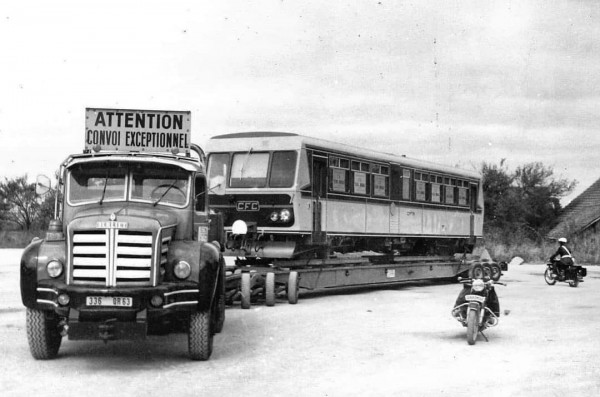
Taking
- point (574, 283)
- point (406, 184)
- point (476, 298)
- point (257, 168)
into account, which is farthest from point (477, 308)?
point (574, 283)

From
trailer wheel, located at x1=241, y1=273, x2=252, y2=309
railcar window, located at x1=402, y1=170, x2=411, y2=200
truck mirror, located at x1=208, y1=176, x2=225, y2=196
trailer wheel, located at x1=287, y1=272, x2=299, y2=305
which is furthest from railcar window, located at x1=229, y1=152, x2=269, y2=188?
truck mirror, located at x1=208, y1=176, x2=225, y2=196

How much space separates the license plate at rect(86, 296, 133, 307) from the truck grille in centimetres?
17

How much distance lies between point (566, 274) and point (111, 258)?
19.0 metres

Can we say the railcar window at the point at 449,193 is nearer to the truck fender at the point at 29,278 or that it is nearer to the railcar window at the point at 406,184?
the railcar window at the point at 406,184

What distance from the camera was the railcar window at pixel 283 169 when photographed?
18.7m

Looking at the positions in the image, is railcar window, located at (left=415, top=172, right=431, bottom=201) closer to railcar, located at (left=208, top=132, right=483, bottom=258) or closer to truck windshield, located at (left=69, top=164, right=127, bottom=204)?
railcar, located at (left=208, top=132, right=483, bottom=258)

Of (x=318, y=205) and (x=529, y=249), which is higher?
(x=318, y=205)

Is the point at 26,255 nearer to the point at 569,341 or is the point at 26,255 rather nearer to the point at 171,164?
the point at 171,164

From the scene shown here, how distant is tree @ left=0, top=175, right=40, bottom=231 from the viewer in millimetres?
81188

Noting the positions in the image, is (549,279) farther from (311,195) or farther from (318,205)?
(311,195)

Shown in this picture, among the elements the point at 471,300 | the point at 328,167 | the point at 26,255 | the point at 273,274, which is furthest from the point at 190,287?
the point at 328,167

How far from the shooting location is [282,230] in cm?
1848

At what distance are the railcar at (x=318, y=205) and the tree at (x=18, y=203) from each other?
207ft

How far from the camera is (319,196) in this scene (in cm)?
1934
